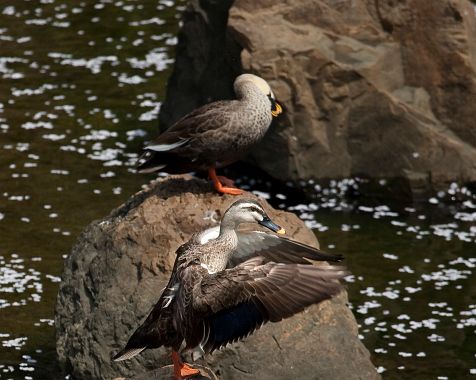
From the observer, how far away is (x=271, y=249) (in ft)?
30.3

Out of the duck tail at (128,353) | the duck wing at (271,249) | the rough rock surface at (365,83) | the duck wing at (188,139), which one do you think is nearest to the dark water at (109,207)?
the rough rock surface at (365,83)

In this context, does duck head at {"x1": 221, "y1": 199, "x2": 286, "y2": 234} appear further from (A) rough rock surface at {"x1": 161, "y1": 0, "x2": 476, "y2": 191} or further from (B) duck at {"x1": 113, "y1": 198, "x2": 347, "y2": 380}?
(A) rough rock surface at {"x1": 161, "y1": 0, "x2": 476, "y2": 191}

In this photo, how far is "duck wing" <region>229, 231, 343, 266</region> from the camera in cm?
918

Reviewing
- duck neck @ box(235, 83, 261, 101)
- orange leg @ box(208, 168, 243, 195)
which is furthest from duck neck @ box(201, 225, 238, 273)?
duck neck @ box(235, 83, 261, 101)

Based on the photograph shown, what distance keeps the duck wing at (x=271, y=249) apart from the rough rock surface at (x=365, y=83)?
5640 mm

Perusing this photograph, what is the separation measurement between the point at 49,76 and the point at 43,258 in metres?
5.63

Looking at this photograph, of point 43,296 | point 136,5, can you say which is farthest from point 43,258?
point 136,5

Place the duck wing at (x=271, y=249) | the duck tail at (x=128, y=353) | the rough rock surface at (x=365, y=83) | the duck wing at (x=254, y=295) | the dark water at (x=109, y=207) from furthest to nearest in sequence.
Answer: the rough rock surface at (x=365, y=83), the dark water at (x=109, y=207), the duck wing at (x=271, y=249), the duck tail at (x=128, y=353), the duck wing at (x=254, y=295)

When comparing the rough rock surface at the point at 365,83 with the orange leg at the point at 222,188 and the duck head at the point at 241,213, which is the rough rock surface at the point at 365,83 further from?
the duck head at the point at 241,213

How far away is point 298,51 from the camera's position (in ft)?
48.9

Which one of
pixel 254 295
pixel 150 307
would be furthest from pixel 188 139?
pixel 254 295

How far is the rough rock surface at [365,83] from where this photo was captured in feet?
49.0

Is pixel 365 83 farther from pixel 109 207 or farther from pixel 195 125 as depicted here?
pixel 195 125

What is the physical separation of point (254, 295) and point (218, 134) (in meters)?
2.73
